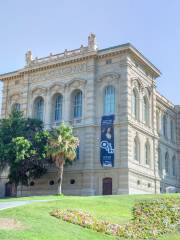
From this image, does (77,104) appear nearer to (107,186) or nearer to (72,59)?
(72,59)

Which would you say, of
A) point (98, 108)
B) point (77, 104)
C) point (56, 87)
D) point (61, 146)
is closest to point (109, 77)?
point (98, 108)

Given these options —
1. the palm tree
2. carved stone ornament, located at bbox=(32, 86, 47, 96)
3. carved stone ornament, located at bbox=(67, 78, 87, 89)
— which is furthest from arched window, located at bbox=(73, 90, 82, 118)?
the palm tree

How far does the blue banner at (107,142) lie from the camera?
50062 millimetres

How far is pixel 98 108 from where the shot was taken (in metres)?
53.2

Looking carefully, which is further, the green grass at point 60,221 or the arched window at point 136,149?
the arched window at point 136,149

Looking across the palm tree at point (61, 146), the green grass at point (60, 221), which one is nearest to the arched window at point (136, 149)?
the palm tree at point (61, 146)

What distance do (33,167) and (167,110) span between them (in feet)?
93.1

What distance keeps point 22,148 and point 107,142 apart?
10253 mm

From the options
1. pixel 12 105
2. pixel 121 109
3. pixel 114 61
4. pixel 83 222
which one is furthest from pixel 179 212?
pixel 12 105

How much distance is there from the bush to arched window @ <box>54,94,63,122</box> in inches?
1037

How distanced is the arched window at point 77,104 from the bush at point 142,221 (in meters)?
24.0

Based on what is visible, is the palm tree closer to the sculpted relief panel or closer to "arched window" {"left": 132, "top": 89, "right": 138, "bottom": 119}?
"arched window" {"left": 132, "top": 89, "right": 138, "bottom": 119}

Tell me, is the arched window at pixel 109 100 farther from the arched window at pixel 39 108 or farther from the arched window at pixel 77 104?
the arched window at pixel 39 108

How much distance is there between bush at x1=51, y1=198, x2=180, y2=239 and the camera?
2370 cm
